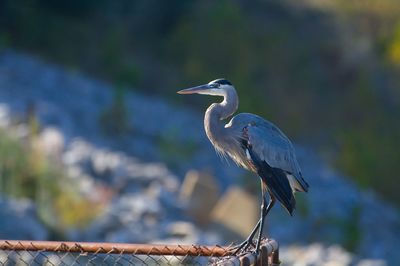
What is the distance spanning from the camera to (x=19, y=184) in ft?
43.1

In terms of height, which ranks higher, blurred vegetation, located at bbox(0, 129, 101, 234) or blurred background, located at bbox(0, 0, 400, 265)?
blurred background, located at bbox(0, 0, 400, 265)

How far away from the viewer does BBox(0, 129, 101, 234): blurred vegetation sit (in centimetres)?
1281

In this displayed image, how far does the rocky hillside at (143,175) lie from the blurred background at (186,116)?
4cm

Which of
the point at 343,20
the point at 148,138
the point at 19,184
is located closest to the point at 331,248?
the point at 19,184

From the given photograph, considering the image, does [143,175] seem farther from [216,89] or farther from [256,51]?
[256,51]

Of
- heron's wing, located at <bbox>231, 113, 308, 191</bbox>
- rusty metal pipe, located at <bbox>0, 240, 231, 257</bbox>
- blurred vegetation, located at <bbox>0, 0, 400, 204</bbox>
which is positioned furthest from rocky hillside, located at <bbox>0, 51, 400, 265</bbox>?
rusty metal pipe, located at <bbox>0, 240, 231, 257</bbox>

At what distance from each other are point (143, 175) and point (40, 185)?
3.44 metres

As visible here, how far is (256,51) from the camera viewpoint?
29750mm

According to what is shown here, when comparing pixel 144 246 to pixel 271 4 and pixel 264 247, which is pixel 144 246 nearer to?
pixel 264 247

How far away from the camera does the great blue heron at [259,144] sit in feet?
22.9

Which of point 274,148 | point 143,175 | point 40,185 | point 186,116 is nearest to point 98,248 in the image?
point 274,148

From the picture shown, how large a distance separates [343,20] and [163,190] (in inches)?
711

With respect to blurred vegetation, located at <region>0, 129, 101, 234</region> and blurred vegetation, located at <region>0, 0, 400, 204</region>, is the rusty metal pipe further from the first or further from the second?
blurred vegetation, located at <region>0, 0, 400, 204</region>

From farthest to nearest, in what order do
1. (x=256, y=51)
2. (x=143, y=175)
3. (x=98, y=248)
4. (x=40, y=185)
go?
(x=256, y=51), (x=143, y=175), (x=40, y=185), (x=98, y=248)
